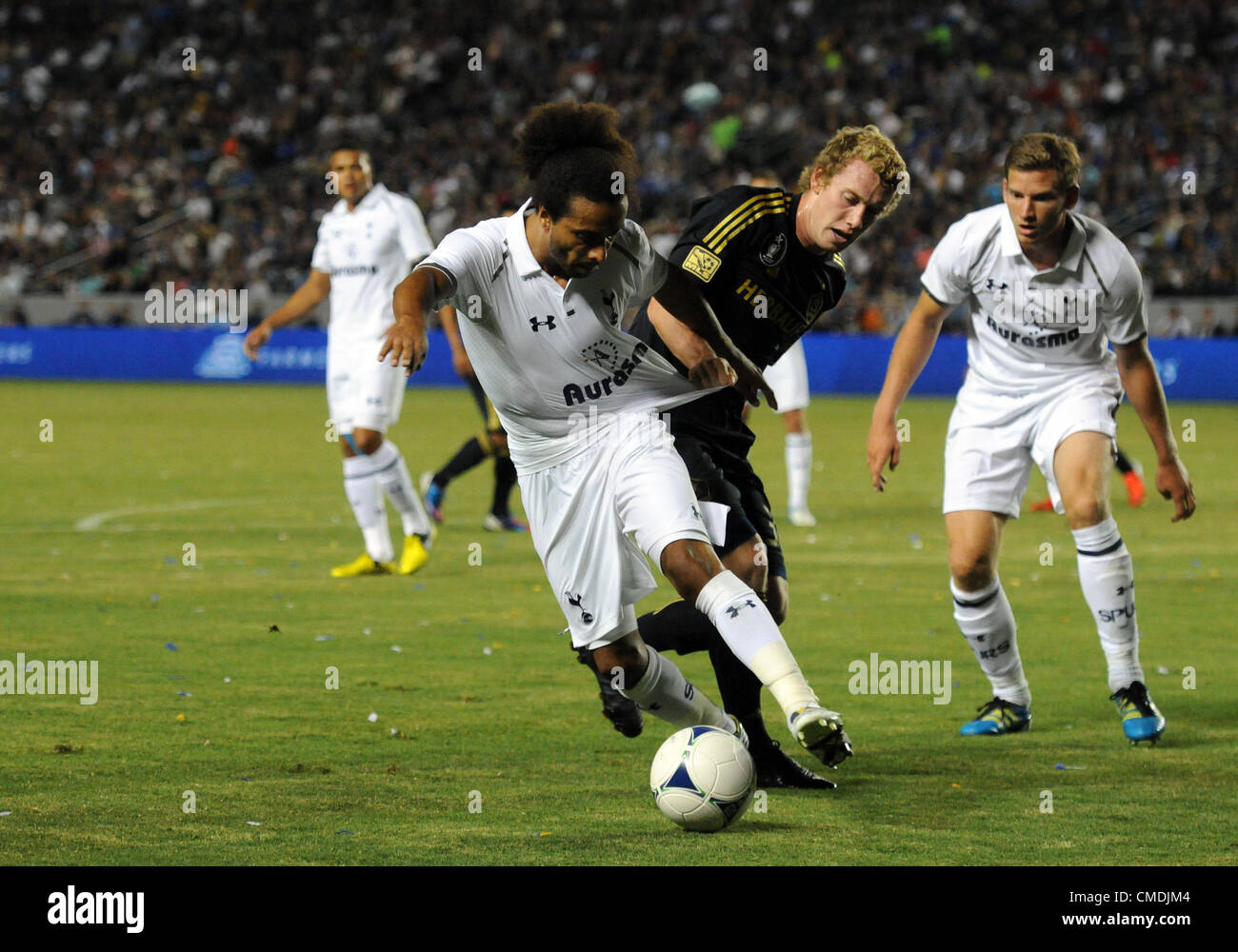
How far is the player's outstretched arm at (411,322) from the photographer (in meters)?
4.34

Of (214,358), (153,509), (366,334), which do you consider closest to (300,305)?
(366,334)

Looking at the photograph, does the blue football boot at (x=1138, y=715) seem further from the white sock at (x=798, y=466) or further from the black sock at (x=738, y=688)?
the white sock at (x=798, y=466)

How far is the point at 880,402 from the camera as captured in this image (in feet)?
20.5

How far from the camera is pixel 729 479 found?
5797mm

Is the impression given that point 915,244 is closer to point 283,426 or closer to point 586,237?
point 283,426

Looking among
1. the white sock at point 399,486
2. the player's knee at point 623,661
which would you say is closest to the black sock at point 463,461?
the white sock at point 399,486

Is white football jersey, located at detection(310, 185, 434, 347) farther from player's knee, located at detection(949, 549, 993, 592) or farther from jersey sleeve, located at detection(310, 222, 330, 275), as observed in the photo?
player's knee, located at detection(949, 549, 993, 592)

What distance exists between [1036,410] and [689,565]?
83.0 inches
